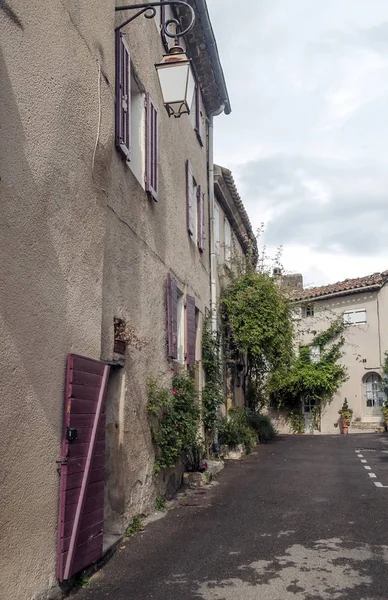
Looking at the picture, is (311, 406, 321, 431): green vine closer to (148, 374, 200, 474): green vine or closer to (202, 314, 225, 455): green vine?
(202, 314, 225, 455): green vine

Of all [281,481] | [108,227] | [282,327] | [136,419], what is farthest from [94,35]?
[282,327]

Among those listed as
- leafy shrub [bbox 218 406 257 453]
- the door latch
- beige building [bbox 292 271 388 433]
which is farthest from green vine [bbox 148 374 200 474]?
beige building [bbox 292 271 388 433]

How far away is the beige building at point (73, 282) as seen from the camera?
404cm

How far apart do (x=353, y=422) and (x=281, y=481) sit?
17.8m

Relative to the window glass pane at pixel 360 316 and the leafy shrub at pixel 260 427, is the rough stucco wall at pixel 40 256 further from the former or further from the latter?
the window glass pane at pixel 360 316

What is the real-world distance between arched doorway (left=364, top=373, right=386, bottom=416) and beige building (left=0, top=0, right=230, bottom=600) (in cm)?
2043

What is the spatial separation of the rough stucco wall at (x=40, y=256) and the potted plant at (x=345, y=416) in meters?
23.1

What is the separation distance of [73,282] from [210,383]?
7.18m

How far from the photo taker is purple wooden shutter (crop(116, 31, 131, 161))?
668 centimetres

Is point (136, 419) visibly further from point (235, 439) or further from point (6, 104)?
point (235, 439)

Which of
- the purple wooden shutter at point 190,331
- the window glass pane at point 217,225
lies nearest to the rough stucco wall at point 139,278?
the purple wooden shutter at point 190,331

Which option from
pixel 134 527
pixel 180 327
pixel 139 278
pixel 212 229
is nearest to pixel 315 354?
pixel 212 229

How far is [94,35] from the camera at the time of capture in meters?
5.57

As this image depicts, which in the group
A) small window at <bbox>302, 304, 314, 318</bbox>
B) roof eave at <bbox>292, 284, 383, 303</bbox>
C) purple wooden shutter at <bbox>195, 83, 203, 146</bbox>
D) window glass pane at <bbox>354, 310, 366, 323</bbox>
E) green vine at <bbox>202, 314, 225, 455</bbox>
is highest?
purple wooden shutter at <bbox>195, 83, 203, 146</bbox>
